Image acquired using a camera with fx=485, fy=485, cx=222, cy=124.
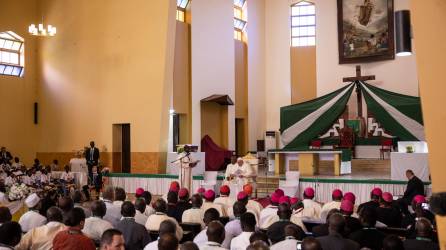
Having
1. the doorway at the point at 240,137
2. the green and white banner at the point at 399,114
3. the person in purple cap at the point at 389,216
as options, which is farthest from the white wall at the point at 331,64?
the person in purple cap at the point at 389,216

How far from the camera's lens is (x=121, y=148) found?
18.5 m

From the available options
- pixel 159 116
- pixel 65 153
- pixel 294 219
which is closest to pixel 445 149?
pixel 294 219

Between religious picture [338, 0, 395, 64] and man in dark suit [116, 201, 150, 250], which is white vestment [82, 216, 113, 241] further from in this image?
religious picture [338, 0, 395, 64]

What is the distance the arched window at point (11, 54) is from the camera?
18.8m

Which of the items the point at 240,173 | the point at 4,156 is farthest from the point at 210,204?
the point at 4,156

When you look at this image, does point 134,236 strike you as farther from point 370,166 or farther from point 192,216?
point 370,166

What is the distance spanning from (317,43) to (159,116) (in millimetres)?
10021

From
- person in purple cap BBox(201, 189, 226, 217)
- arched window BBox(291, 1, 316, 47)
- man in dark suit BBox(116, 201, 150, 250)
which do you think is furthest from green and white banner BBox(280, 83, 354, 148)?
man in dark suit BBox(116, 201, 150, 250)

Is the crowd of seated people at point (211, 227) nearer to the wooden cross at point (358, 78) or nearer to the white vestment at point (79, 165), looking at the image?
the white vestment at point (79, 165)

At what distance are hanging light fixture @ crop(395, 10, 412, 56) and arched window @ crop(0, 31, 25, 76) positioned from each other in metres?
17.4

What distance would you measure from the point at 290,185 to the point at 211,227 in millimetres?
9280

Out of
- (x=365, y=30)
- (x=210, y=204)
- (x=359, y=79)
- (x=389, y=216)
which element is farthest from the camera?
(x=365, y=30)

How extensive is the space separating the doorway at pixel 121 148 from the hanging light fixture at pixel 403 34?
14.6m

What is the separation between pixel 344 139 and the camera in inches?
809
